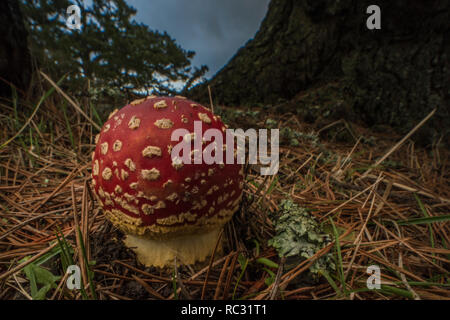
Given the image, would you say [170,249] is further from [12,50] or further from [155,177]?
[12,50]

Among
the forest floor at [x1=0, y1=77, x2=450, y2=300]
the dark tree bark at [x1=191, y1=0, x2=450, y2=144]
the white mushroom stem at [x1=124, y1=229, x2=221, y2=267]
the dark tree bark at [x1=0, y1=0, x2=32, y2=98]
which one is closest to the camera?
the forest floor at [x1=0, y1=77, x2=450, y2=300]

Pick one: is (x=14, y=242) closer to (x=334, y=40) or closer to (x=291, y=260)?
(x=291, y=260)

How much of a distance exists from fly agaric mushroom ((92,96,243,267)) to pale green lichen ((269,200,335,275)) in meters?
0.27

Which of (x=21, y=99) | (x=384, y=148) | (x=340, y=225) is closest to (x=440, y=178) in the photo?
(x=384, y=148)

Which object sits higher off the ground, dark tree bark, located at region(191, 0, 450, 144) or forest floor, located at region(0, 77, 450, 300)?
dark tree bark, located at region(191, 0, 450, 144)

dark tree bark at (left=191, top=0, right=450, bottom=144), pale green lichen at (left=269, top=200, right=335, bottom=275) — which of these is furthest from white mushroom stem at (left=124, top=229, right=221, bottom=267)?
dark tree bark at (left=191, top=0, right=450, bottom=144)

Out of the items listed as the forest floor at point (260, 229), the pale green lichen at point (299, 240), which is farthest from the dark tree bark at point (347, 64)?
the pale green lichen at point (299, 240)

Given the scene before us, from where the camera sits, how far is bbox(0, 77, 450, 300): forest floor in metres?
0.98

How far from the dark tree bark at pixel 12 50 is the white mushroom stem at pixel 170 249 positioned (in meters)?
2.11

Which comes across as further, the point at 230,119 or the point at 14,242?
the point at 230,119

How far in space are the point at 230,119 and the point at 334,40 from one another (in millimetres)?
1689

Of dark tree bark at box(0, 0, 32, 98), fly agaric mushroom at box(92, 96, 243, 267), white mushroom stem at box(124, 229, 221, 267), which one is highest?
dark tree bark at box(0, 0, 32, 98)

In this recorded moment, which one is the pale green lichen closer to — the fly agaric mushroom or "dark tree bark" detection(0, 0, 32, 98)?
the fly agaric mushroom

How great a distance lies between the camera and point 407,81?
2381 millimetres
